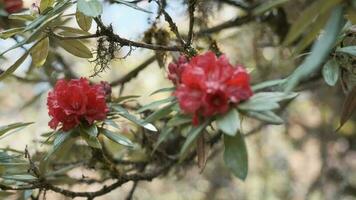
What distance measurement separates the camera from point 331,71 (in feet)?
3.99

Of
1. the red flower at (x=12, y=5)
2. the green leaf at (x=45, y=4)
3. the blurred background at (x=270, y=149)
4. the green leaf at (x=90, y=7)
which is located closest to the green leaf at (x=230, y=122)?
the green leaf at (x=90, y=7)

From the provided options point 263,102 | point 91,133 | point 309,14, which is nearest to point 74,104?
point 91,133

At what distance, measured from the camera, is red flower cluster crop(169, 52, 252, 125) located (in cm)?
89

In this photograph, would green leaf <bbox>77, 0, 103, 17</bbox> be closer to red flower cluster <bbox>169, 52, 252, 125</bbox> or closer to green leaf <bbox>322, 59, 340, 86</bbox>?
red flower cluster <bbox>169, 52, 252, 125</bbox>

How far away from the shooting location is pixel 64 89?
117cm

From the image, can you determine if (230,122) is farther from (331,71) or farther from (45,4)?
(45,4)

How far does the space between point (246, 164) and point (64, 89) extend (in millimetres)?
433

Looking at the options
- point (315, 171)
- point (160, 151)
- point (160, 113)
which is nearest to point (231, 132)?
point (160, 113)

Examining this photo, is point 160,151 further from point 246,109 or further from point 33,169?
point 246,109

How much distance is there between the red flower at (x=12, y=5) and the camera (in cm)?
182

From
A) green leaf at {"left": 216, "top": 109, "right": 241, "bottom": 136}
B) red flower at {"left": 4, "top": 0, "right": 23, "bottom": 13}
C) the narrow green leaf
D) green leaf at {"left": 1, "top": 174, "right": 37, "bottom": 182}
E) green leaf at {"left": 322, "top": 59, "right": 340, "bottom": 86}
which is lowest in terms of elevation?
green leaf at {"left": 1, "top": 174, "right": 37, "bottom": 182}

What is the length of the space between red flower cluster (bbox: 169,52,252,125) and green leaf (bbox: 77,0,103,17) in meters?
0.22

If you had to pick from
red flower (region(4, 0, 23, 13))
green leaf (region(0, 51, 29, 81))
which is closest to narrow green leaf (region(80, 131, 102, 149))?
green leaf (region(0, 51, 29, 81))

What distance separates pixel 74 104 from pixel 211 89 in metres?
0.39
